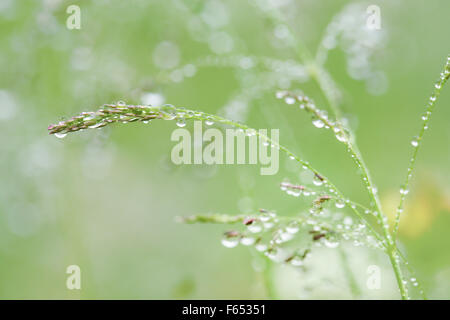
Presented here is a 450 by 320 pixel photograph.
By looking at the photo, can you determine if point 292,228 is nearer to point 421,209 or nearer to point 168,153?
point 421,209

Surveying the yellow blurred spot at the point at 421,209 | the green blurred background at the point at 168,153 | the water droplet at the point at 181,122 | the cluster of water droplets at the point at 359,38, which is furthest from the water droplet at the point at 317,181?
the yellow blurred spot at the point at 421,209

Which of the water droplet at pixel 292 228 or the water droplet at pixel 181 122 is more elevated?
the water droplet at pixel 181 122

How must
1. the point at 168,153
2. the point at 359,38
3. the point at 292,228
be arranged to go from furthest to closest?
1. the point at 168,153
2. the point at 359,38
3. the point at 292,228

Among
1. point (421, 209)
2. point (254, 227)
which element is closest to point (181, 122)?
point (254, 227)

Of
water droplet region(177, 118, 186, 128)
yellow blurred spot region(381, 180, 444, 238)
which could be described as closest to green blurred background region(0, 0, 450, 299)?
yellow blurred spot region(381, 180, 444, 238)

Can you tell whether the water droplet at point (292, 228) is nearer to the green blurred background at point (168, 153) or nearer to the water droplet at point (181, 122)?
the water droplet at point (181, 122)

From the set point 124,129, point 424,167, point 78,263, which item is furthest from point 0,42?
point 424,167

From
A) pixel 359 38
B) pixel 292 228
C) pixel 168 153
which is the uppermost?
pixel 359 38

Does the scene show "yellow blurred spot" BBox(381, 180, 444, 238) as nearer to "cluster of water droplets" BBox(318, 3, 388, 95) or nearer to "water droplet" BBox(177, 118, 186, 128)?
"cluster of water droplets" BBox(318, 3, 388, 95)

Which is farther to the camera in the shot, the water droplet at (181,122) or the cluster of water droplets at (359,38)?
the cluster of water droplets at (359,38)
